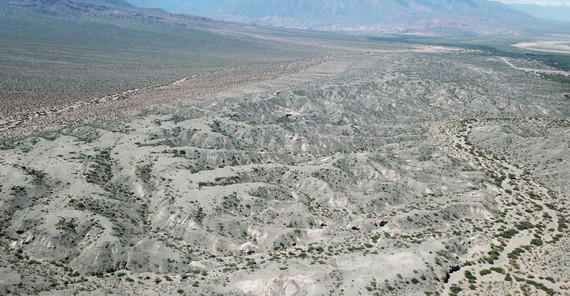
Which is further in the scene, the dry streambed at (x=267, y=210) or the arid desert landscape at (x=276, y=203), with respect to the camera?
the arid desert landscape at (x=276, y=203)

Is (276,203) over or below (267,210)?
over

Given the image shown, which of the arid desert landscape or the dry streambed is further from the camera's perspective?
the arid desert landscape

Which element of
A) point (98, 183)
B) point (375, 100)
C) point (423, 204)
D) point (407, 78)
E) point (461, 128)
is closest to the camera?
point (98, 183)

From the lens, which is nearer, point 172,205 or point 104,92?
point 172,205

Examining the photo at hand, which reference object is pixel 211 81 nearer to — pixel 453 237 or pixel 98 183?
pixel 98 183

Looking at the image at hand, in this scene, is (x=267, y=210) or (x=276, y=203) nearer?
(x=267, y=210)

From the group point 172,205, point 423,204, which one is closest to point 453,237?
point 423,204

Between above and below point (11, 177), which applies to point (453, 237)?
below

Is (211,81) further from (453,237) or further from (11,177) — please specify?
(453,237)

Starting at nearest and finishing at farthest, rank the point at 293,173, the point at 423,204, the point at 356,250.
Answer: the point at 356,250 → the point at 423,204 → the point at 293,173

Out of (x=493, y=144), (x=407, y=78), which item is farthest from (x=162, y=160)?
(x=407, y=78)
